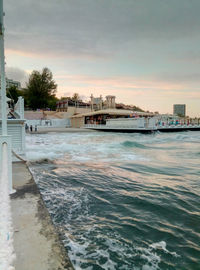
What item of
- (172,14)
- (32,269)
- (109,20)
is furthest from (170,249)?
(109,20)

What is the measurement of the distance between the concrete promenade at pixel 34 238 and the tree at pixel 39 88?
6291cm

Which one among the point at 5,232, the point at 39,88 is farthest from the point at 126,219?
the point at 39,88

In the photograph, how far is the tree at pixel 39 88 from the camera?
6116 centimetres

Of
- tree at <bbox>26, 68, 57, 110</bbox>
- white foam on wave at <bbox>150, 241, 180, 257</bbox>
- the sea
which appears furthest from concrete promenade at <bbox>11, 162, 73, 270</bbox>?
tree at <bbox>26, 68, 57, 110</bbox>

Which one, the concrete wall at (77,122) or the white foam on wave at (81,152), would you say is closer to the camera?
the white foam on wave at (81,152)

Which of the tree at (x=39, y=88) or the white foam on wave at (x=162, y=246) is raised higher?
the tree at (x=39, y=88)

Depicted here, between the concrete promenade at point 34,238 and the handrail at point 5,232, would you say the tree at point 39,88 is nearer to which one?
the concrete promenade at point 34,238

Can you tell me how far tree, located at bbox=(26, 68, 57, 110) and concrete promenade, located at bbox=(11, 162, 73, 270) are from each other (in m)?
62.9

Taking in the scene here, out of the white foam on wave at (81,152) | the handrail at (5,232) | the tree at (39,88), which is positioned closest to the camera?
the handrail at (5,232)

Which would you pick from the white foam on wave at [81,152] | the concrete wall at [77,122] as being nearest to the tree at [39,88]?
the concrete wall at [77,122]

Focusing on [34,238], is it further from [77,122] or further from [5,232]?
[77,122]

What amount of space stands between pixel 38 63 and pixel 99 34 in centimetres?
5604

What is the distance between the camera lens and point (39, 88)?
6119 cm

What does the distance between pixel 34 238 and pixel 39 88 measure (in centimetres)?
6456
